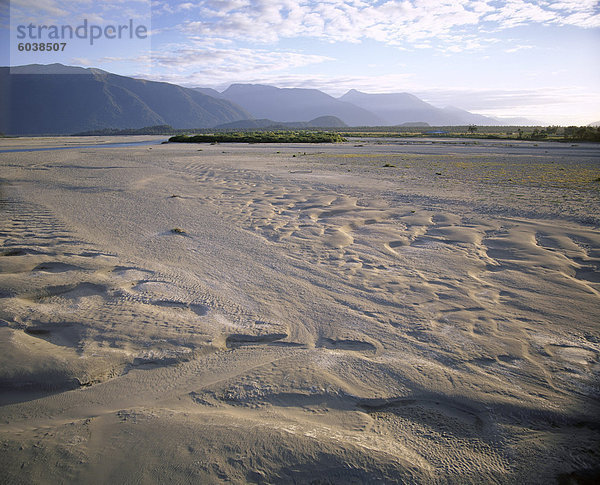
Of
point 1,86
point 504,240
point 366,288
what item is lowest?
point 366,288

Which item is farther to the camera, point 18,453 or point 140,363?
point 140,363

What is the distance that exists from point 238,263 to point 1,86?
9210 inches

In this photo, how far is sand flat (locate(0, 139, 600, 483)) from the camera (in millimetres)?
2057

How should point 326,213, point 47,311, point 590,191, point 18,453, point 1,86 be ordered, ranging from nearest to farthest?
1. point 18,453
2. point 47,311
3. point 326,213
4. point 590,191
5. point 1,86

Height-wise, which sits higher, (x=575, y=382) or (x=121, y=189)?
(x=121, y=189)

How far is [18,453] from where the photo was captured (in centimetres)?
197

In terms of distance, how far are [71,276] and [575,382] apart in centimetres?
537

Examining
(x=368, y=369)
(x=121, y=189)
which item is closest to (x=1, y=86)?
(x=121, y=189)

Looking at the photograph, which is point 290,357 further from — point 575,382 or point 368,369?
point 575,382

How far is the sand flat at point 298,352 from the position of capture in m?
2.06

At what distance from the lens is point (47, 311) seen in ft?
11.5

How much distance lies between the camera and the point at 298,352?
3096mm

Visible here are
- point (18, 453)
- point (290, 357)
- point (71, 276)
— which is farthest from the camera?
point (71, 276)

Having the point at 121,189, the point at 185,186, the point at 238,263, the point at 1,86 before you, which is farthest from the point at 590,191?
the point at 1,86
